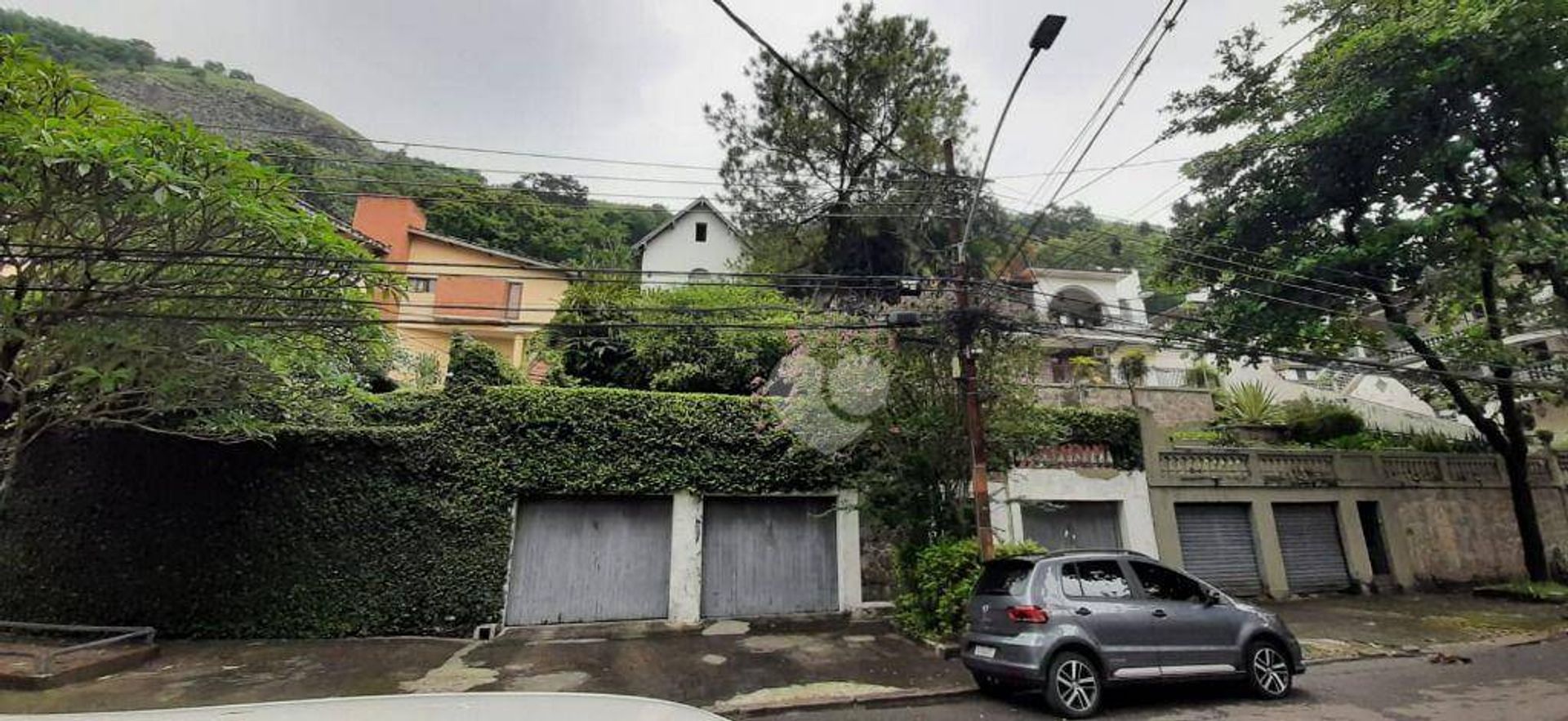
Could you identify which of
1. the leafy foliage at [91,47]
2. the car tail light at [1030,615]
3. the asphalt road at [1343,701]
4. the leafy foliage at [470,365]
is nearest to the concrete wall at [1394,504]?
the asphalt road at [1343,701]

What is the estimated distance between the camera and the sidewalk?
728 cm

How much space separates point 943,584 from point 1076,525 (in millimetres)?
4738

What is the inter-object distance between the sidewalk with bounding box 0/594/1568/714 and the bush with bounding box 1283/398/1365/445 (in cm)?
623

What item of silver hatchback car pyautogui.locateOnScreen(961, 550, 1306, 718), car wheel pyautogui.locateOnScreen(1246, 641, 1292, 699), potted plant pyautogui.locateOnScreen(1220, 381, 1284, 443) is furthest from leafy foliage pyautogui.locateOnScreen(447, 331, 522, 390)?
potted plant pyautogui.locateOnScreen(1220, 381, 1284, 443)

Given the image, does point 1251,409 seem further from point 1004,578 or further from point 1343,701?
point 1004,578

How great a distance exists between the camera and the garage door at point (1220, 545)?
1299cm

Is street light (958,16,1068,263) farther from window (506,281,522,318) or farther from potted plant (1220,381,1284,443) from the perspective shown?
window (506,281,522,318)

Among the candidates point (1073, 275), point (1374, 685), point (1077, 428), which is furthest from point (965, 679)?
point (1073, 275)

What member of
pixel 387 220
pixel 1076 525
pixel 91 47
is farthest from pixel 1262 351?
pixel 91 47

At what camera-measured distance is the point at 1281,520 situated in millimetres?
13734

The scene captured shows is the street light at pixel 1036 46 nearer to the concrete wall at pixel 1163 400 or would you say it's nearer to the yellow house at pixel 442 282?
the concrete wall at pixel 1163 400

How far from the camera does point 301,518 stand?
10.2m

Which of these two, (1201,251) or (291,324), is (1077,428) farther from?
(291,324)

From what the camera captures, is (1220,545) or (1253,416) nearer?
(1220,545)
